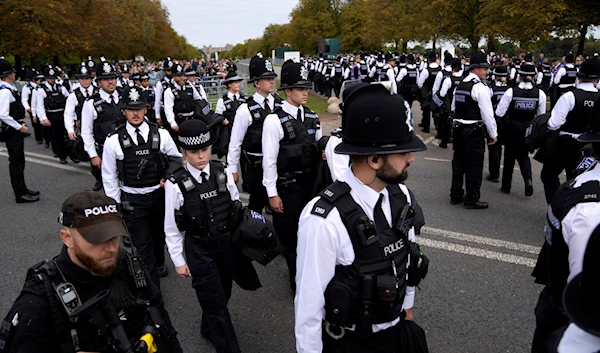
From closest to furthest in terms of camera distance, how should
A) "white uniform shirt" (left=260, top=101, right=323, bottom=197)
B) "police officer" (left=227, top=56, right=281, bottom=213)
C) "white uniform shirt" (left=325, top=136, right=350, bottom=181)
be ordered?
"white uniform shirt" (left=325, top=136, right=350, bottom=181) → "white uniform shirt" (left=260, top=101, right=323, bottom=197) → "police officer" (left=227, top=56, right=281, bottom=213)

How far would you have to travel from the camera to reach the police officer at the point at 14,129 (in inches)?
304

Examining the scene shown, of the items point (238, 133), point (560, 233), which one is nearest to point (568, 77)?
point (238, 133)

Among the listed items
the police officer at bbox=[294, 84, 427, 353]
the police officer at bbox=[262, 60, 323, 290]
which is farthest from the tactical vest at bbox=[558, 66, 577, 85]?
the police officer at bbox=[294, 84, 427, 353]

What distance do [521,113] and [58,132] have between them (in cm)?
1069

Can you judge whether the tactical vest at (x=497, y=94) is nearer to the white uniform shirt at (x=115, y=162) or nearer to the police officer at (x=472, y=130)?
the police officer at (x=472, y=130)

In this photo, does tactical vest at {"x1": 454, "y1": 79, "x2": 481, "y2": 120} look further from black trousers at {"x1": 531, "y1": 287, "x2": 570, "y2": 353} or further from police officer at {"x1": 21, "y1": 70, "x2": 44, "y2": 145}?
police officer at {"x1": 21, "y1": 70, "x2": 44, "y2": 145}

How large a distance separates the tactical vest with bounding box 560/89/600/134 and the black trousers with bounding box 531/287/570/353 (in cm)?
399

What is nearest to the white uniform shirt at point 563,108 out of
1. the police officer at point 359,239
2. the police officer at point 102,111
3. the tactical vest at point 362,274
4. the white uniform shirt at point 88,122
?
the police officer at point 359,239

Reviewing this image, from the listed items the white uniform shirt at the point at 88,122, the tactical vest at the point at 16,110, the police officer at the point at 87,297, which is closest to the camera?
the police officer at the point at 87,297

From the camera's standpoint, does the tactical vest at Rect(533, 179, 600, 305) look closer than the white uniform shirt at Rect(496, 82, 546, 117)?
Yes

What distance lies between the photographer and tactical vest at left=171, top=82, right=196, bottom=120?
10156 millimetres

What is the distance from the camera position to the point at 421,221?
8.92 ft

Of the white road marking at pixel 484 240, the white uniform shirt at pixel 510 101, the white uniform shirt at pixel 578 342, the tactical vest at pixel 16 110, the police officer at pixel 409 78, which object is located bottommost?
the white road marking at pixel 484 240

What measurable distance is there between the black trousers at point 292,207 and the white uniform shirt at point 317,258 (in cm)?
256
